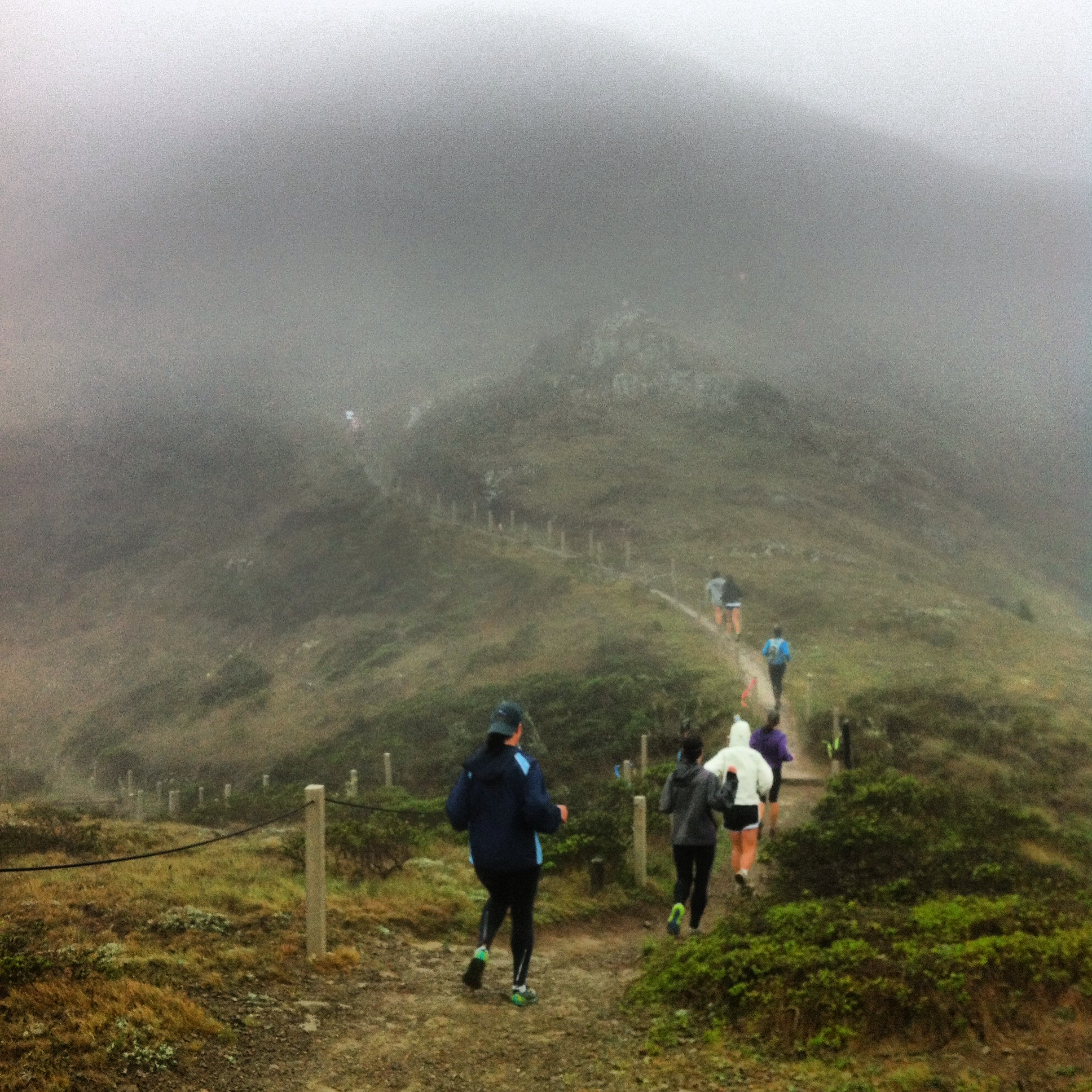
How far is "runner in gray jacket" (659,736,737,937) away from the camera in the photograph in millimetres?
8438

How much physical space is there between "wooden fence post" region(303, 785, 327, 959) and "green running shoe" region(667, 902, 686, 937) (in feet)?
10.1

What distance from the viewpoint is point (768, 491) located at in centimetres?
5200

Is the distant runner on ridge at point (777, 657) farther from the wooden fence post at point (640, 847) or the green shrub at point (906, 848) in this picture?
the wooden fence post at point (640, 847)

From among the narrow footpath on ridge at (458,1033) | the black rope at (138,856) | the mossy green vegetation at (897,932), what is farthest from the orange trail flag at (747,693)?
the black rope at (138,856)

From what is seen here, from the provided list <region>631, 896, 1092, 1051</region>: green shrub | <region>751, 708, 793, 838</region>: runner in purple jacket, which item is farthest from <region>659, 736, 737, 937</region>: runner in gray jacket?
<region>751, 708, 793, 838</region>: runner in purple jacket

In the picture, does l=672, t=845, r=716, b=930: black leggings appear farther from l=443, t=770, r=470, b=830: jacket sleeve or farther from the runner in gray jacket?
l=443, t=770, r=470, b=830: jacket sleeve

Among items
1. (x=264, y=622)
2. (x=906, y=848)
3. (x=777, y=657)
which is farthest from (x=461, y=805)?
(x=264, y=622)

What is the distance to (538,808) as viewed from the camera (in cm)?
681

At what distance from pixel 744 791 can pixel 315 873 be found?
4.22 metres

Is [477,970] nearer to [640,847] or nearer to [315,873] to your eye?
[315,873]

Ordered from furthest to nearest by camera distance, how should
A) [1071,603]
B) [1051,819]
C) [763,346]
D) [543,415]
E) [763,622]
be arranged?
[763,346], [543,415], [1071,603], [763,622], [1051,819]

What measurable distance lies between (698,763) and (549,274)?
352 ft

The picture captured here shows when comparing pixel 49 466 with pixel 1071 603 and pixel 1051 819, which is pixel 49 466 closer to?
pixel 1071 603

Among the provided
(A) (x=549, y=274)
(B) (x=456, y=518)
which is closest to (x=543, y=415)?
(B) (x=456, y=518)
